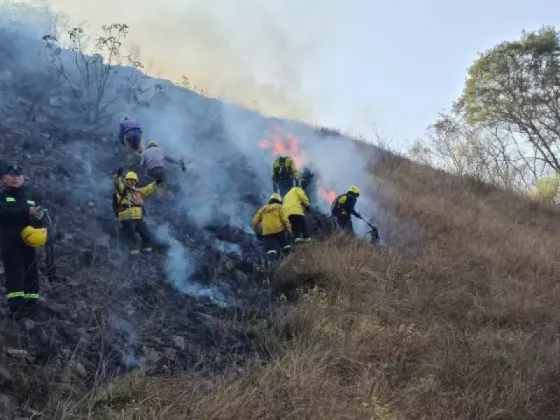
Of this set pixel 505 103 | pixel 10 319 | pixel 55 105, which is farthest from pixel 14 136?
pixel 505 103

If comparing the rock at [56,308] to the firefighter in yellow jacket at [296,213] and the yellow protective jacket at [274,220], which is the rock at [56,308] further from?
the firefighter in yellow jacket at [296,213]

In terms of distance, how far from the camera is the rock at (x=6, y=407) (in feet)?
12.7

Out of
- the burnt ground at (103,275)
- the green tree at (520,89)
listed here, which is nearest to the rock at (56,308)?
the burnt ground at (103,275)

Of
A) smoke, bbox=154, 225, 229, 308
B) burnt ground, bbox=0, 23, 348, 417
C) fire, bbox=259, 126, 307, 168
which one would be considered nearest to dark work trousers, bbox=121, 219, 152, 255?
burnt ground, bbox=0, 23, 348, 417

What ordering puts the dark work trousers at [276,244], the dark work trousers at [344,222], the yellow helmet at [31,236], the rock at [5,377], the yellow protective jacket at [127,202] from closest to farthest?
the rock at [5,377], the yellow helmet at [31,236], the yellow protective jacket at [127,202], the dark work trousers at [276,244], the dark work trousers at [344,222]

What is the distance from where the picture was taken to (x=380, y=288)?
7.81 metres

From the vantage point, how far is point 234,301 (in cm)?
729

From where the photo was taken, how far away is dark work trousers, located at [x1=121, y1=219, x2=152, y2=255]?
24.3ft

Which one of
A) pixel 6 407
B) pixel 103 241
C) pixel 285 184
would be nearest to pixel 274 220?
pixel 285 184

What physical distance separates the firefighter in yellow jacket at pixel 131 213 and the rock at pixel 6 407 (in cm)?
340

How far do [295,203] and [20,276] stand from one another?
519 cm

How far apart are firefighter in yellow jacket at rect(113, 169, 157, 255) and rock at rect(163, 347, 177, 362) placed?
2113 mm

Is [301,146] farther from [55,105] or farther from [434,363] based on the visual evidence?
[434,363]

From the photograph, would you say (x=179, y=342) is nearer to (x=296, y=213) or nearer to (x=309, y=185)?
(x=296, y=213)
